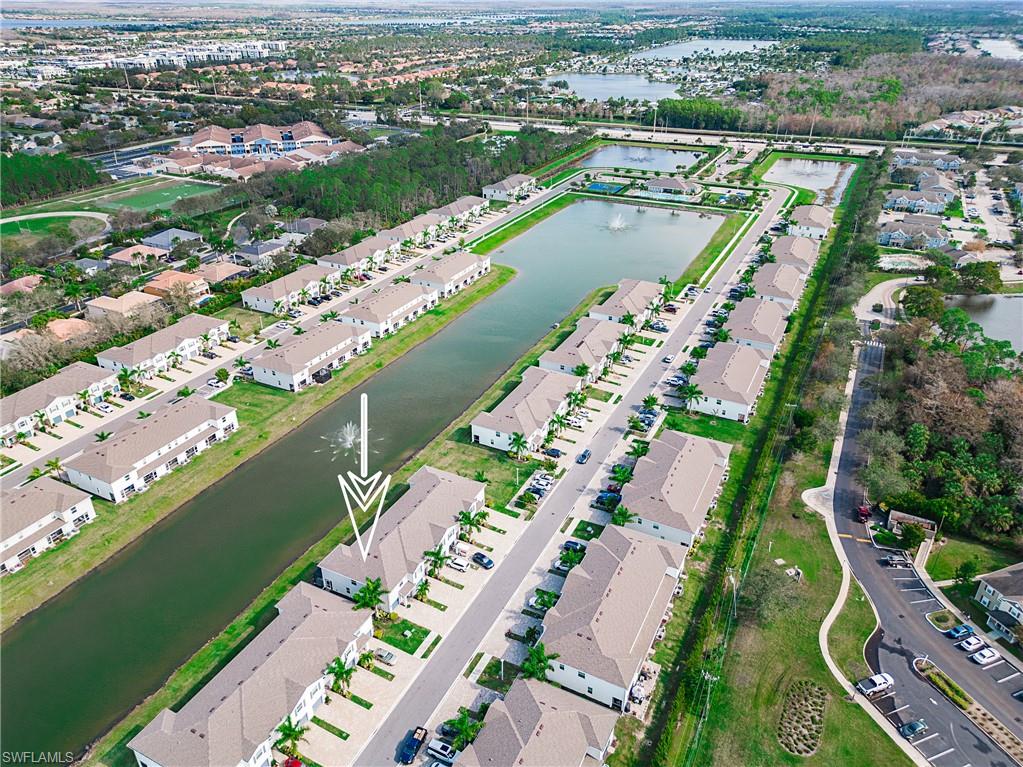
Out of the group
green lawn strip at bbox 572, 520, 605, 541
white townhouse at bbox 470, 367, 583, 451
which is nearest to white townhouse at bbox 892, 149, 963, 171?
white townhouse at bbox 470, 367, 583, 451

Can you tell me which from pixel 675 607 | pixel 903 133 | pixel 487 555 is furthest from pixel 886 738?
pixel 903 133

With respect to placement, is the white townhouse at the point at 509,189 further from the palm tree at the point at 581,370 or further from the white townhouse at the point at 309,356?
the palm tree at the point at 581,370

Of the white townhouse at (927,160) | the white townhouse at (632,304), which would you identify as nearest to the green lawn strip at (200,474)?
the white townhouse at (632,304)

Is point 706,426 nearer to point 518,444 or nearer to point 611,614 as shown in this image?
point 518,444

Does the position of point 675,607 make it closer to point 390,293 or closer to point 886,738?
point 886,738

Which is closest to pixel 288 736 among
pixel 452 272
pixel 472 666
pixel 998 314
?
pixel 472 666
